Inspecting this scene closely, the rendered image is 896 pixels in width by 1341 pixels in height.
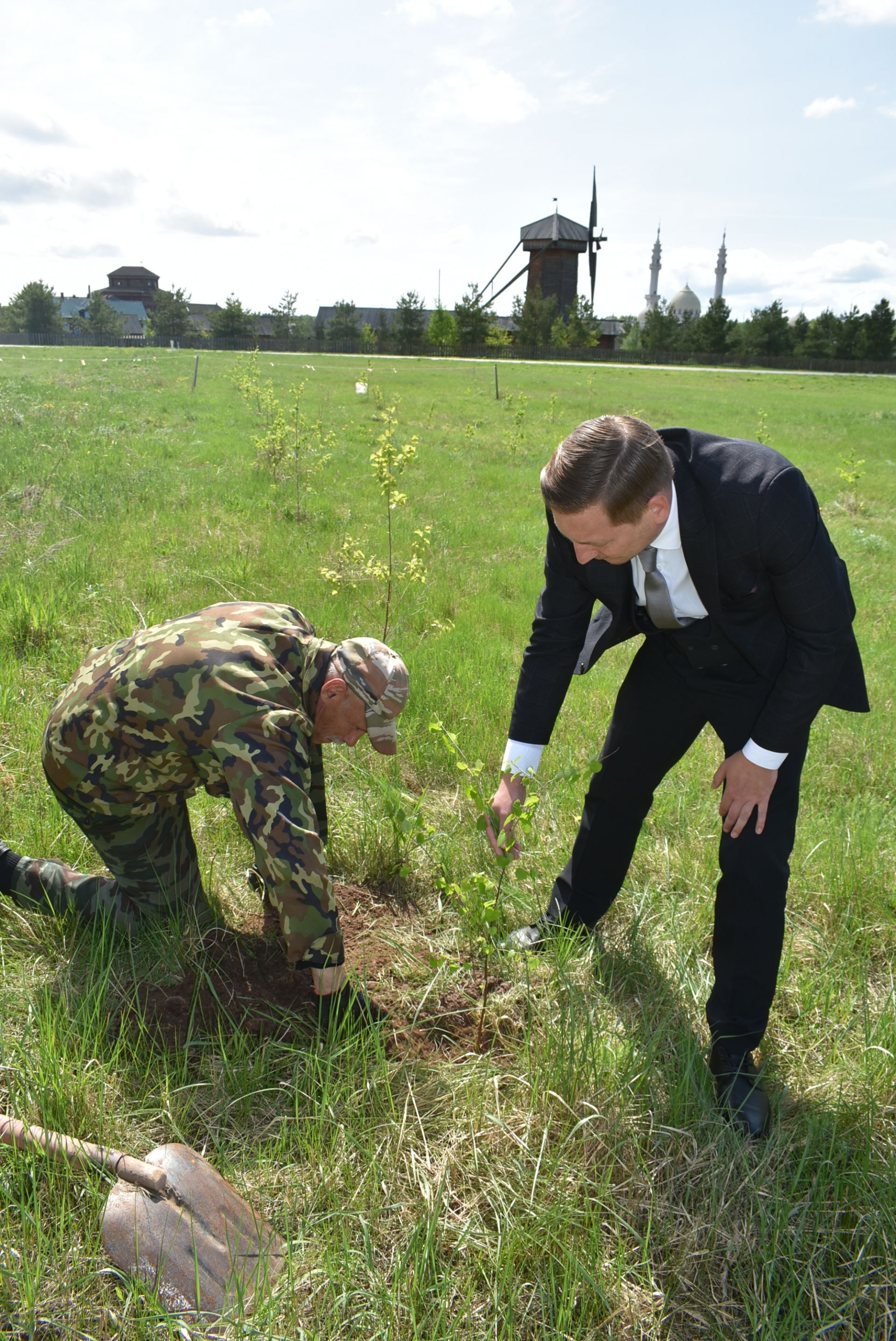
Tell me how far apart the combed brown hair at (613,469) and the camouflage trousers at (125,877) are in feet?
6.05

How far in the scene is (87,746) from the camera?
2604 millimetres

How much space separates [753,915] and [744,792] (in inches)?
14.0

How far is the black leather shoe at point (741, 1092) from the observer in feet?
7.52

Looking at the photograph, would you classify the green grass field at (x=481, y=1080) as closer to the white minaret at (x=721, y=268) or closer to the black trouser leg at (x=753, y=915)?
the black trouser leg at (x=753, y=915)

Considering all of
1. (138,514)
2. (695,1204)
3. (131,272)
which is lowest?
(695,1204)

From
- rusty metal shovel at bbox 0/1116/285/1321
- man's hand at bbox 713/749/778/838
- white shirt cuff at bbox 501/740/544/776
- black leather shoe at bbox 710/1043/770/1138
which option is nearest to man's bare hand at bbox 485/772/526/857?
white shirt cuff at bbox 501/740/544/776

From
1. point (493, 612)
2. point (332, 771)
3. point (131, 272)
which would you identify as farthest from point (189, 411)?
point (131, 272)

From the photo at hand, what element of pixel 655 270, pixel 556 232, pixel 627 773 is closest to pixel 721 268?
pixel 655 270

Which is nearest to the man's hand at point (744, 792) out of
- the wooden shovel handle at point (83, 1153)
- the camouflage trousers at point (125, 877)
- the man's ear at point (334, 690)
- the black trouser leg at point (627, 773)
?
the black trouser leg at point (627, 773)

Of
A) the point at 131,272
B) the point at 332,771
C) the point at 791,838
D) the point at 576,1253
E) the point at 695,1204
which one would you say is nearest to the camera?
the point at 576,1253

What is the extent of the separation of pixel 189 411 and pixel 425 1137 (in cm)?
1630

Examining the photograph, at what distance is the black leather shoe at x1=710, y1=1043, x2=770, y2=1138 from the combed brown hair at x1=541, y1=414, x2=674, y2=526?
159cm

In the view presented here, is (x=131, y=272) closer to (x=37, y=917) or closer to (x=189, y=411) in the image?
(x=189, y=411)

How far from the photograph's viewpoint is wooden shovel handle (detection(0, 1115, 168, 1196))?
1893mm
